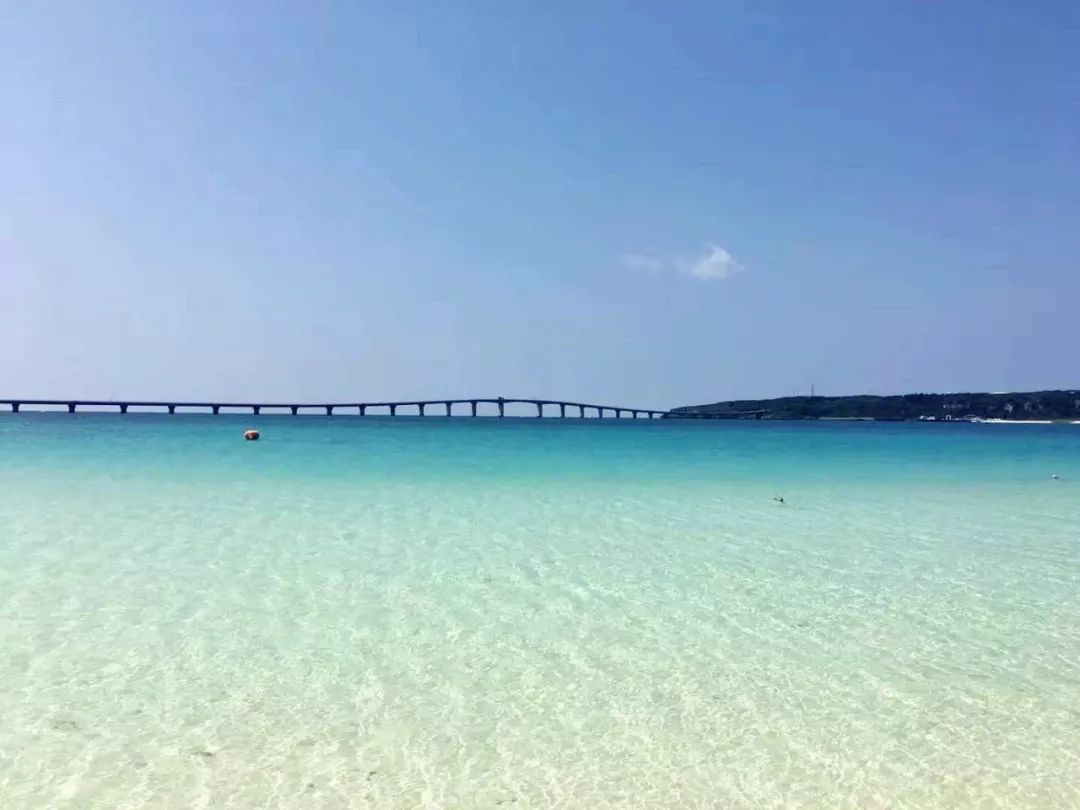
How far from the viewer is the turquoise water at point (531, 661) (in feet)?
10.8

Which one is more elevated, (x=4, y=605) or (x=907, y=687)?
(x=4, y=605)

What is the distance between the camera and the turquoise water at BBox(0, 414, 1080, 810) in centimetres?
328

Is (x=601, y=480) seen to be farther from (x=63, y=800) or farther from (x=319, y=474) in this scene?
Result: (x=63, y=800)

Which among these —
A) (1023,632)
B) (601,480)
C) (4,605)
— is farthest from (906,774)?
(601,480)

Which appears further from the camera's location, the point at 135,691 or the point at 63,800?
the point at 135,691

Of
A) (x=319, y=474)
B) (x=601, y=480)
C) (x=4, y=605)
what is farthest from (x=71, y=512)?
(x=601, y=480)

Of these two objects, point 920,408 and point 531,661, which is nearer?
point 531,661

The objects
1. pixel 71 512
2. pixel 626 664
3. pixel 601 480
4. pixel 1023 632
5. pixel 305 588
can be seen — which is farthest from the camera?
pixel 601 480

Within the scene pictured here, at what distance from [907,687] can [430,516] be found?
7073 millimetres

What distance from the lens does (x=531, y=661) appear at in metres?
4.71

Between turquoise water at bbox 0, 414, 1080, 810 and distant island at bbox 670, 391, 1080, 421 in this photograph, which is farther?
distant island at bbox 670, 391, 1080, 421

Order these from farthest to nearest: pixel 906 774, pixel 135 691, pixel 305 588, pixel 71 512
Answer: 1. pixel 71 512
2. pixel 305 588
3. pixel 135 691
4. pixel 906 774

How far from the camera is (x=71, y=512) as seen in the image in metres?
10.5

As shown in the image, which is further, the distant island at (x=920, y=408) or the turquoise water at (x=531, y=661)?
the distant island at (x=920, y=408)
